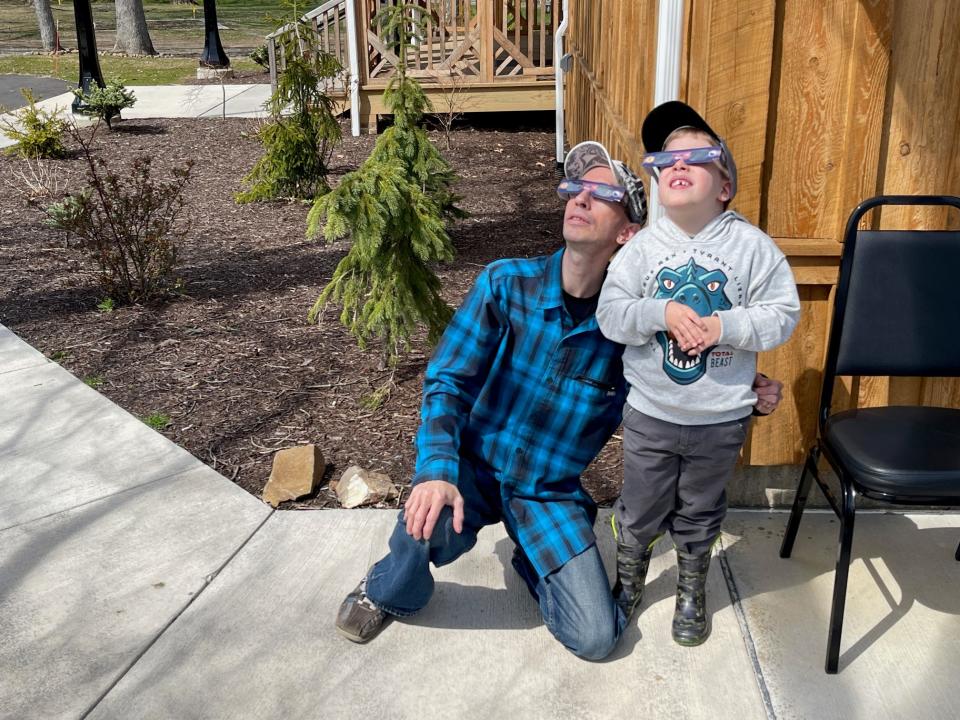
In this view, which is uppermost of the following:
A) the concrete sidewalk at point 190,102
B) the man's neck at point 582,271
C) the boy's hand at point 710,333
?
the man's neck at point 582,271

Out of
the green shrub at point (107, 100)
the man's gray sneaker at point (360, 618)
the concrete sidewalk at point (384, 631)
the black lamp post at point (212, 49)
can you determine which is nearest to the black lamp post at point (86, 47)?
the green shrub at point (107, 100)

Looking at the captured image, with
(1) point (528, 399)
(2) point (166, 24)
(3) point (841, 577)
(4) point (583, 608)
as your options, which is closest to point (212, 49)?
(2) point (166, 24)

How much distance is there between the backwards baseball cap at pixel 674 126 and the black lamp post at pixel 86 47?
10028 mm

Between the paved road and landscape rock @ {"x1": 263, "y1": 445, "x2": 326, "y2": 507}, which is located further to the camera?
the paved road

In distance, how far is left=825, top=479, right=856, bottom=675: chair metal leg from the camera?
2.64 meters

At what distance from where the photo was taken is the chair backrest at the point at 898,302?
3.03 meters

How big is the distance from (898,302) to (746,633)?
1102 millimetres

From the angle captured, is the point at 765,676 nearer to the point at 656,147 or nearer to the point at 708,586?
the point at 708,586

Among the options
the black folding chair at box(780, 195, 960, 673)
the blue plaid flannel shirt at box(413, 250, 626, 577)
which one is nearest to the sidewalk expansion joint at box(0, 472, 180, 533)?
the blue plaid flannel shirt at box(413, 250, 626, 577)

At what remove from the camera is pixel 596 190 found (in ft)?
8.43

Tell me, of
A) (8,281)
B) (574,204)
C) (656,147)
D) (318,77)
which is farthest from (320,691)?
(318,77)

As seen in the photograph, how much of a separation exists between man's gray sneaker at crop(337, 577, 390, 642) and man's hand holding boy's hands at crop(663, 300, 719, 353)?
1.20 metres

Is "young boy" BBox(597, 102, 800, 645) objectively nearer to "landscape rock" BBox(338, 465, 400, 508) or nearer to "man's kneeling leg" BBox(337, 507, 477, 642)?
"man's kneeling leg" BBox(337, 507, 477, 642)

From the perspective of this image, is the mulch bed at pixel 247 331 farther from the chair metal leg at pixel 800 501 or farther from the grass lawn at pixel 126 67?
the grass lawn at pixel 126 67
